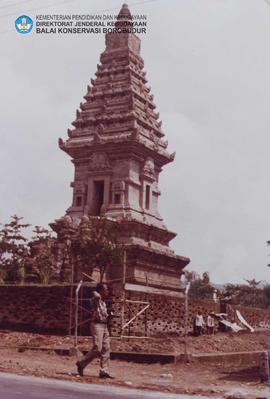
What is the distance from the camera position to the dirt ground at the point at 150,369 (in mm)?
9422

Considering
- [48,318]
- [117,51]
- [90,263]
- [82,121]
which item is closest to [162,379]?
[48,318]

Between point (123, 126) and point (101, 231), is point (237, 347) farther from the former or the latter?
point (123, 126)

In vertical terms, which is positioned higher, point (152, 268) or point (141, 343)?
point (152, 268)

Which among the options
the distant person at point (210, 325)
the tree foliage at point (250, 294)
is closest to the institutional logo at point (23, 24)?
the distant person at point (210, 325)

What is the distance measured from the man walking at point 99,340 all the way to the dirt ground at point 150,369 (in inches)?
10.0

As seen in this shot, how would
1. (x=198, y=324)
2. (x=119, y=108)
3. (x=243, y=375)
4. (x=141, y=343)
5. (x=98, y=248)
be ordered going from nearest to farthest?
1. (x=243, y=375)
2. (x=141, y=343)
3. (x=198, y=324)
4. (x=98, y=248)
5. (x=119, y=108)

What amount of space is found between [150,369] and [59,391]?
213 inches

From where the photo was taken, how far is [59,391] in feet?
25.7

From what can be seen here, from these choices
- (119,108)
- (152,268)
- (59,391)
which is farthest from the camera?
(119,108)

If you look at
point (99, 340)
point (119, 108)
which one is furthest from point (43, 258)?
point (99, 340)

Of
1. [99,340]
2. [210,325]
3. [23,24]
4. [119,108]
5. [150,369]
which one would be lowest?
[150,369]

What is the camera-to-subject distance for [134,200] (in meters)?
32.4

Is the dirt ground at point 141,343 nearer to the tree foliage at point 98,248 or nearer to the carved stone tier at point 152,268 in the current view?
the tree foliage at point 98,248

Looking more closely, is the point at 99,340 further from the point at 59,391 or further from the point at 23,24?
the point at 23,24
